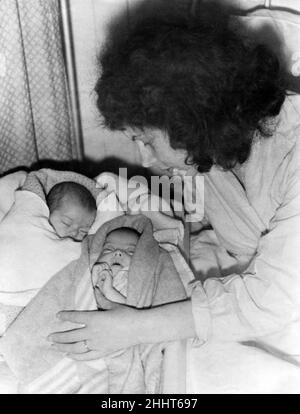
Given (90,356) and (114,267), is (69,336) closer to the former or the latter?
(90,356)

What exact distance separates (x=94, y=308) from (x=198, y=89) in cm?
45

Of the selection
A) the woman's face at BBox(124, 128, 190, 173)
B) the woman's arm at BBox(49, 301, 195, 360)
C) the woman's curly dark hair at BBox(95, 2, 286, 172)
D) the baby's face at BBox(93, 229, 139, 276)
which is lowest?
the woman's arm at BBox(49, 301, 195, 360)

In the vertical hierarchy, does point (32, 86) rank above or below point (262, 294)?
above

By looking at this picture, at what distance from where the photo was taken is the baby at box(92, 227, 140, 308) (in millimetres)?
1039

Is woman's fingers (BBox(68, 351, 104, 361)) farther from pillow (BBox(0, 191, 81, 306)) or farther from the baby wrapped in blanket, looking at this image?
pillow (BBox(0, 191, 81, 306))

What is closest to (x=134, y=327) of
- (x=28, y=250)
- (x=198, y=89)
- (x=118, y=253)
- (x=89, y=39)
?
(x=118, y=253)

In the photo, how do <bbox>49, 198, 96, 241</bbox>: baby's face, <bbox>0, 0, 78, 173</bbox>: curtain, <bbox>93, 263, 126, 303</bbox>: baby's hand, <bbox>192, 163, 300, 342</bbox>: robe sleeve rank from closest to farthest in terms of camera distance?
<bbox>192, 163, 300, 342</bbox>: robe sleeve → <bbox>93, 263, 126, 303</bbox>: baby's hand → <bbox>49, 198, 96, 241</bbox>: baby's face → <bbox>0, 0, 78, 173</bbox>: curtain

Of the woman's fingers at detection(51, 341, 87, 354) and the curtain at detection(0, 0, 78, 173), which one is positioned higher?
the curtain at detection(0, 0, 78, 173)

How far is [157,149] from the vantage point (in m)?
1.06

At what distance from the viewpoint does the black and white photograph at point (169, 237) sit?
0.94m

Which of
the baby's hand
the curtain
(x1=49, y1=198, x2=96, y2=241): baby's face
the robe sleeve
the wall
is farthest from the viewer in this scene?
the wall

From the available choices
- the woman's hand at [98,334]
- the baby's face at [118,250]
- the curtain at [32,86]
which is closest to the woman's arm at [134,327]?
the woman's hand at [98,334]

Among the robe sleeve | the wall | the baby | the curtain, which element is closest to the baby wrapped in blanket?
the baby

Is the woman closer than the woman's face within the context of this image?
Yes
